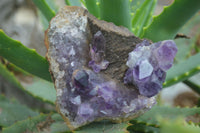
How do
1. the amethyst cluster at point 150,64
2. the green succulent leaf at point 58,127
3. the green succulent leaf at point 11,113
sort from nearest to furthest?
the amethyst cluster at point 150,64 → the green succulent leaf at point 58,127 → the green succulent leaf at point 11,113

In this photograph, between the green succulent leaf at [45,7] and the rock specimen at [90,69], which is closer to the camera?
the rock specimen at [90,69]

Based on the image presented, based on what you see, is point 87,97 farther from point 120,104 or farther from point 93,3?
point 93,3

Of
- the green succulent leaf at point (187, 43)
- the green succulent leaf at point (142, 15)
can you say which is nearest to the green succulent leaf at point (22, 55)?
the green succulent leaf at point (142, 15)

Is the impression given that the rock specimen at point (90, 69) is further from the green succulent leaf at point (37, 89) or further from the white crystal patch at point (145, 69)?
the green succulent leaf at point (37, 89)

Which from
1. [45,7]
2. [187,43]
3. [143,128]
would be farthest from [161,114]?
[187,43]

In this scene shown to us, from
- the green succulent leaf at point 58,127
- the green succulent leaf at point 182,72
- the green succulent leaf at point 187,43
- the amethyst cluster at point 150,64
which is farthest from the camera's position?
the green succulent leaf at point 187,43

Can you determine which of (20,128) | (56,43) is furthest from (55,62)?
(20,128)

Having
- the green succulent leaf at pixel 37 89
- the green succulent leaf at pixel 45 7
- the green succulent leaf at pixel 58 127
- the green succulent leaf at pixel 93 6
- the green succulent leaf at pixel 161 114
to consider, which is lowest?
the green succulent leaf at pixel 161 114

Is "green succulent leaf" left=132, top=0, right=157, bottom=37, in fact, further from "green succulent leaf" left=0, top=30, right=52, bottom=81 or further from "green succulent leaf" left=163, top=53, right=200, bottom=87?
"green succulent leaf" left=0, top=30, right=52, bottom=81
